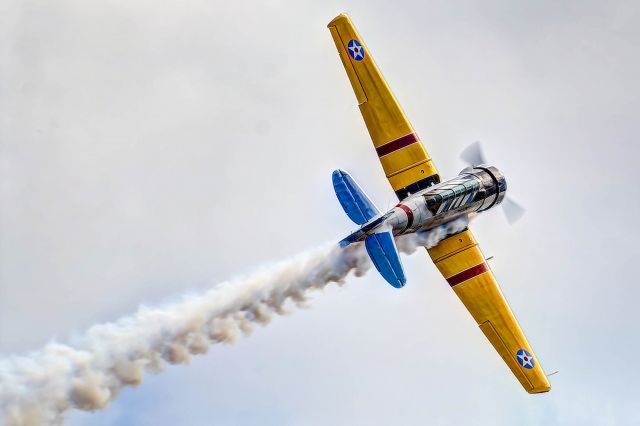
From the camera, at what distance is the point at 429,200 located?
1615 inches

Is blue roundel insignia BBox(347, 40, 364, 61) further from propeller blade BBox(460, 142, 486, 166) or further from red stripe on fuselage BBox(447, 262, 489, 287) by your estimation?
red stripe on fuselage BBox(447, 262, 489, 287)

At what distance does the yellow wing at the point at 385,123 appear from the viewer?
4259 cm

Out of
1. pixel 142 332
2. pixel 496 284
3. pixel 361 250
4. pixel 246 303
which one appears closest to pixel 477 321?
pixel 496 284

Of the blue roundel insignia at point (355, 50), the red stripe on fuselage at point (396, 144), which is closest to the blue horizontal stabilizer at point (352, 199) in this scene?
the red stripe on fuselage at point (396, 144)

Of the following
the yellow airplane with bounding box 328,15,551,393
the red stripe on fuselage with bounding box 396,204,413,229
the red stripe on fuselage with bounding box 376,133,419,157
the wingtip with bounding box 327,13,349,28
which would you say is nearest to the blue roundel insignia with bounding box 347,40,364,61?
the yellow airplane with bounding box 328,15,551,393

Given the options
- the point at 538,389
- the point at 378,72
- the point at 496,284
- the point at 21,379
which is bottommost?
the point at 538,389

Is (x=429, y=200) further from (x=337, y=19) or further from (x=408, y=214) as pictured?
(x=337, y=19)

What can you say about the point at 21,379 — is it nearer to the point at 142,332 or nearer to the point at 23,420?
the point at 23,420

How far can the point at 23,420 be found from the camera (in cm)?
3672

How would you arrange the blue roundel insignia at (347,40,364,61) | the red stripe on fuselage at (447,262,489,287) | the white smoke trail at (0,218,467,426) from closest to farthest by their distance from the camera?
the white smoke trail at (0,218,467,426) < the red stripe on fuselage at (447,262,489,287) < the blue roundel insignia at (347,40,364,61)

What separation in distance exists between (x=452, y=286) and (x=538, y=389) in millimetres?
3706

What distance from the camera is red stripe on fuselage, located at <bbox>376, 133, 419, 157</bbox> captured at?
4269 centimetres

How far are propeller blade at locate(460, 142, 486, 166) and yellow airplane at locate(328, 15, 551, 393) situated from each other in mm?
152

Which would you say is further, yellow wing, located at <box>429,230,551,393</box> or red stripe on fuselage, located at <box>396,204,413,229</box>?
yellow wing, located at <box>429,230,551,393</box>
